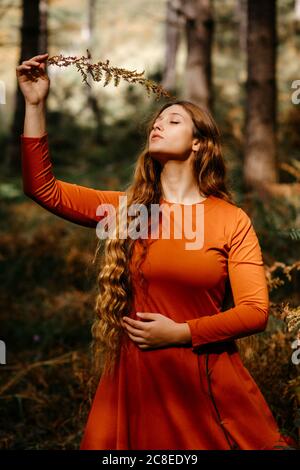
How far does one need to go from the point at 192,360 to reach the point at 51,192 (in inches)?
37.6

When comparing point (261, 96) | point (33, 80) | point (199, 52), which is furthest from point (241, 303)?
point (199, 52)

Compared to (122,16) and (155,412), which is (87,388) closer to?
(155,412)

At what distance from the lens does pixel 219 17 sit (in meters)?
25.9

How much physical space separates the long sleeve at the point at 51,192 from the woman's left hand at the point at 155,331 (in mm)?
613

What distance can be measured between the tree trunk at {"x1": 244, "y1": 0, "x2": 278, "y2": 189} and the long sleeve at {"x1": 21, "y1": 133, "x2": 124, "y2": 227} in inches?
219

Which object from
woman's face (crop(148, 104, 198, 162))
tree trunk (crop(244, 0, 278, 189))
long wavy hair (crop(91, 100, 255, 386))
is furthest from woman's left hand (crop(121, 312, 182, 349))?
tree trunk (crop(244, 0, 278, 189))

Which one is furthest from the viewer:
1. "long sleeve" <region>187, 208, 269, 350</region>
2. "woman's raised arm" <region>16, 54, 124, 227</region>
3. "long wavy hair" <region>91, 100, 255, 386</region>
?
"long wavy hair" <region>91, 100, 255, 386</region>

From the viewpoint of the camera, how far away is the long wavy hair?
255cm

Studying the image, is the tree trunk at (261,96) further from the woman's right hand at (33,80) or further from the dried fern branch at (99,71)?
the woman's right hand at (33,80)

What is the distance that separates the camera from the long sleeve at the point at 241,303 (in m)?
2.30

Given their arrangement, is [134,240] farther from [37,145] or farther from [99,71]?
[99,71]

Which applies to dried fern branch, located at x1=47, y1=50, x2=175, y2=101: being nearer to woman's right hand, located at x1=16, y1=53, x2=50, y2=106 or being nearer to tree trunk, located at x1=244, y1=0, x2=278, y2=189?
woman's right hand, located at x1=16, y1=53, x2=50, y2=106

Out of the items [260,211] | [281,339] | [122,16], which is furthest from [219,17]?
[281,339]

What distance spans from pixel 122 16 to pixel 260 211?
31.0m
